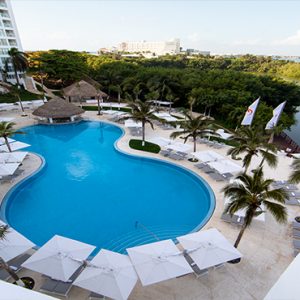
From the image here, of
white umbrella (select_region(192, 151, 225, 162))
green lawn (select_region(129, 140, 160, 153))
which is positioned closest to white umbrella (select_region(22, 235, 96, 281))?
white umbrella (select_region(192, 151, 225, 162))

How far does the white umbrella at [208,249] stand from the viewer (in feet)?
29.2

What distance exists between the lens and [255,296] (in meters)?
8.50

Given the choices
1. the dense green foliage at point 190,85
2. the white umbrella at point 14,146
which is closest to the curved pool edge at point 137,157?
the white umbrella at point 14,146

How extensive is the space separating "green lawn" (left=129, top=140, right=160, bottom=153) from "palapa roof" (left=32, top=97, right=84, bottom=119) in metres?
10.6

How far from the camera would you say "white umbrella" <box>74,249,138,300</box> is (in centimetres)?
767

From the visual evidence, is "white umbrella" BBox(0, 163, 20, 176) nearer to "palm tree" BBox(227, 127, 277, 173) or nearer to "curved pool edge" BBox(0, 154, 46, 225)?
"curved pool edge" BBox(0, 154, 46, 225)

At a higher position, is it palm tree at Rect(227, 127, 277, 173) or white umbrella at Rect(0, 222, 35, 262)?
palm tree at Rect(227, 127, 277, 173)

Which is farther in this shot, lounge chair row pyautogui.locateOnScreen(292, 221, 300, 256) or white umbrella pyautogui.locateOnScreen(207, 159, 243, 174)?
white umbrella pyautogui.locateOnScreen(207, 159, 243, 174)

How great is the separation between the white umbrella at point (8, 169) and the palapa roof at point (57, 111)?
12829 mm

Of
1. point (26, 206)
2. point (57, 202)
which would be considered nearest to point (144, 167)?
point (57, 202)

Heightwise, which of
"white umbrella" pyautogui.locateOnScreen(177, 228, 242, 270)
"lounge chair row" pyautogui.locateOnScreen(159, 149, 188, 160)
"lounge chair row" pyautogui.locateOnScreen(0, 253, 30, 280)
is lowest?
"lounge chair row" pyautogui.locateOnScreen(159, 149, 188, 160)

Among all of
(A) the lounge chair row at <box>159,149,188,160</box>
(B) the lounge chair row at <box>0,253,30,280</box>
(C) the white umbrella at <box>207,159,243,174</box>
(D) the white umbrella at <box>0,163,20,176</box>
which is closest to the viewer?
(B) the lounge chair row at <box>0,253,30,280</box>

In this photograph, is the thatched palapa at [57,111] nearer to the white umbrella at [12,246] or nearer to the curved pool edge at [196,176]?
the curved pool edge at [196,176]

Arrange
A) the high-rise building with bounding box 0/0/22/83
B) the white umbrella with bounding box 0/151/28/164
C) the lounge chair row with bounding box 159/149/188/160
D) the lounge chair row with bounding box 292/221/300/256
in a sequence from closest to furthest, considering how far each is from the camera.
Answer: the lounge chair row with bounding box 292/221/300/256 < the white umbrella with bounding box 0/151/28/164 < the lounge chair row with bounding box 159/149/188/160 < the high-rise building with bounding box 0/0/22/83
